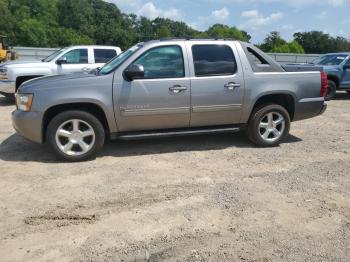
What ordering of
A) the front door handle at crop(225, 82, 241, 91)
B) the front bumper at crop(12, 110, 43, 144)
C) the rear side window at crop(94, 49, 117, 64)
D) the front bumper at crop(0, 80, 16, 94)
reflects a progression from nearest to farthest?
the front bumper at crop(12, 110, 43, 144), the front door handle at crop(225, 82, 241, 91), the front bumper at crop(0, 80, 16, 94), the rear side window at crop(94, 49, 117, 64)

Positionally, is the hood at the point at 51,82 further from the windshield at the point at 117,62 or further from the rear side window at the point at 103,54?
the rear side window at the point at 103,54

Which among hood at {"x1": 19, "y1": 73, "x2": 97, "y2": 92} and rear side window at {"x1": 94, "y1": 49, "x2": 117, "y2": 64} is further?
rear side window at {"x1": 94, "y1": 49, "x2": 117, "y2": 64}

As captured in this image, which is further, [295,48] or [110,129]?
[295,48]

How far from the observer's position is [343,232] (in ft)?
12.9

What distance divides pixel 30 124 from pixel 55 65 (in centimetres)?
578

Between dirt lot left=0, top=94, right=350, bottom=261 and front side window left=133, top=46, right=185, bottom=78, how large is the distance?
1.25m

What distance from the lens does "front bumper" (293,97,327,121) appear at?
6.84 m

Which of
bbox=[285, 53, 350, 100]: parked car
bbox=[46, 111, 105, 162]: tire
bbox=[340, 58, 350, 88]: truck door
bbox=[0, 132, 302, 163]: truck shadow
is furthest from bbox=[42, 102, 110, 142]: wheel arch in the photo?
bbox=[340, 58, 350, 88]: truck door

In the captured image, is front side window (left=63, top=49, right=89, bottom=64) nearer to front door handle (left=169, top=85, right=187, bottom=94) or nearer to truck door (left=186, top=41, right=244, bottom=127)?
truck door (left=186, top=41, right=244, bottom=127)

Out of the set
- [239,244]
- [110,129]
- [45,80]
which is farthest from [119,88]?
[239,244]

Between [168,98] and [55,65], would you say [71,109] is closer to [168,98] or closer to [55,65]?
[168,98]

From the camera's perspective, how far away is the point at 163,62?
6102mm

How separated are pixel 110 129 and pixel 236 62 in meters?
2.24

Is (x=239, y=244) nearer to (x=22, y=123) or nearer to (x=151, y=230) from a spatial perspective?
(x=151, y=230)
